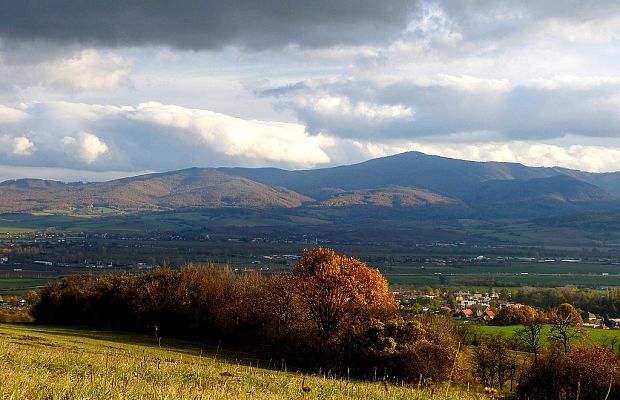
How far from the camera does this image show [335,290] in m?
53.6

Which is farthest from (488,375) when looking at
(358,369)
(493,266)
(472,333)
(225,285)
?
(493,266)

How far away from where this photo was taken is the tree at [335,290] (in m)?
52.7

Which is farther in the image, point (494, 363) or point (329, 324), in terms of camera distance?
point (329, 324)

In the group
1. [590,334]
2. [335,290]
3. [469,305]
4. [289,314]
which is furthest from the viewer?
[469,305]

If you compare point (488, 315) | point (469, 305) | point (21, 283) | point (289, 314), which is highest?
point (289, 314)

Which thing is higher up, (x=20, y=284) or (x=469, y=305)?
(x=469, y=305)

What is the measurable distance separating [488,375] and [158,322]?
113ft

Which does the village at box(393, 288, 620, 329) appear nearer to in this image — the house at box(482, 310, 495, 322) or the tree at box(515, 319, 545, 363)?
the house at box(482, 310, 495, 322)

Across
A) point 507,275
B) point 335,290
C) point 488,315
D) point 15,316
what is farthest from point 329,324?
point 507,275

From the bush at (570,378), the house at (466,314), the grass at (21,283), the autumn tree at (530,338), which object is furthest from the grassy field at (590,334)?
the grass at (21,283)

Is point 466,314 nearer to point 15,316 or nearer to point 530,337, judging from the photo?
point 530,337

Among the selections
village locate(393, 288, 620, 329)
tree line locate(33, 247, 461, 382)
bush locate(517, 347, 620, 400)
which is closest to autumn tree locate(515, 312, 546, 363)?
tree line locate(33, 247, 461, 382)

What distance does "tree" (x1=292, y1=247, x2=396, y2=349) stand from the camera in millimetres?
52688

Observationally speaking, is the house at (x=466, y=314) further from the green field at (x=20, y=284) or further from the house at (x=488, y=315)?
the green field at (x=20, y=284)
